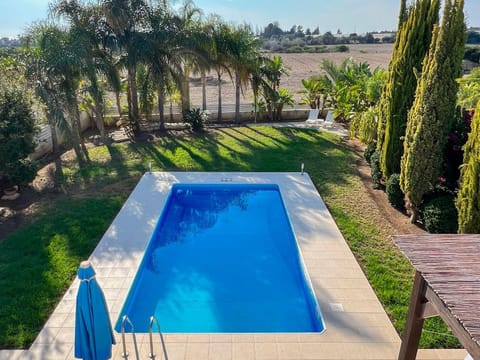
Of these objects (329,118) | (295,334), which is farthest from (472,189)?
(329,118)

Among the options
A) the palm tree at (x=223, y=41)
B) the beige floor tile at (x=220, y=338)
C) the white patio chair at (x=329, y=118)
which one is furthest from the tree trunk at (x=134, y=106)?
the beige floor tile at (x=220, y=338)

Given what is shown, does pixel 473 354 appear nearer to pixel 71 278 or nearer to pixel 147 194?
pixel 71 278

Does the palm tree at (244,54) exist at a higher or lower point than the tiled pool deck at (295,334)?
higher

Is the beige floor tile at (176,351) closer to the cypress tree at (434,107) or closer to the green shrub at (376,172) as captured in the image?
the cypress tree at (434,107)

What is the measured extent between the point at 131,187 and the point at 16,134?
11.6ft

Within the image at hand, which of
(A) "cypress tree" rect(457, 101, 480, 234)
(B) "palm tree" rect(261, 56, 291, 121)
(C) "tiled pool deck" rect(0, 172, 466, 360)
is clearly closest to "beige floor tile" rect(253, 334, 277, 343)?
(C) "tiled pool deck" rect(0, 172, 466, 360)

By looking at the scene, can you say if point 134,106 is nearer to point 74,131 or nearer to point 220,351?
point 74,131

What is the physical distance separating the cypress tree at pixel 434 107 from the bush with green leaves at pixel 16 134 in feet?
34.5

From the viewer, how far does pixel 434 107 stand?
29.3 ft

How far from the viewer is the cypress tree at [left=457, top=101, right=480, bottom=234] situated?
737 cm

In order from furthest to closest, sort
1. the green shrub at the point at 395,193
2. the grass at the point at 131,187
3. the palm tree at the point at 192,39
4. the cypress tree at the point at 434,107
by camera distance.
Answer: the palm tree at the point at 192,39 < the green shrub at the point at 395,193 < the cypress tree at the point at 434,107 < the grass at the point at 131,187

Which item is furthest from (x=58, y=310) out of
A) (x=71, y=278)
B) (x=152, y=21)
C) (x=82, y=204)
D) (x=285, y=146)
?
(x=152, y=21)

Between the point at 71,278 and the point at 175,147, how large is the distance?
919 centimetres

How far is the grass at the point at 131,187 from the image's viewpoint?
6.87 m
